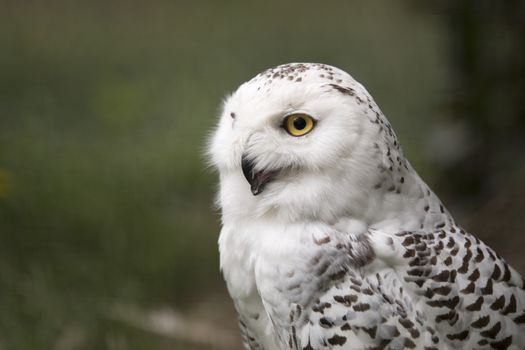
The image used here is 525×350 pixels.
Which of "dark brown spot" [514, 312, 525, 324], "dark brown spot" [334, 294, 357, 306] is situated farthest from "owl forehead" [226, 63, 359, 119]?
"dark brown spot" [514, 312, 525, 324]

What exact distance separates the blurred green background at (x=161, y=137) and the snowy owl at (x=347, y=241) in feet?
3.78

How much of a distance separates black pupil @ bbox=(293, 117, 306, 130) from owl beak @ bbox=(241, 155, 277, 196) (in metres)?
0.12

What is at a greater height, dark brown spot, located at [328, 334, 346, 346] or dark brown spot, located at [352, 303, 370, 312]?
dark brown spot, located at [352, 303, 370, 312]

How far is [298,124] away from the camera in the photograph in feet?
4.83

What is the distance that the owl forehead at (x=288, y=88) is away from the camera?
57.3 inches

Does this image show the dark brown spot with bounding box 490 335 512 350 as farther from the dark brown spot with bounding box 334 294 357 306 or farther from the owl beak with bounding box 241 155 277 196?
the owl beak with bounding box 241 155 277 196

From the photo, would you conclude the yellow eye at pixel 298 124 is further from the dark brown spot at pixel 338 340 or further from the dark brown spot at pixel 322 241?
the dark brown spot at pixel 338 340

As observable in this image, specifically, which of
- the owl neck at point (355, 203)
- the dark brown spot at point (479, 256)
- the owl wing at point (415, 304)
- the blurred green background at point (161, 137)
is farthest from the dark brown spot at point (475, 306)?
the blurred green background at point (161, 137)

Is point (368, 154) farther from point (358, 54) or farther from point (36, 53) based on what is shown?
point (358, 54)

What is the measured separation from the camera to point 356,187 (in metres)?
1.49

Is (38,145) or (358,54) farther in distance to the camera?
(358,54)

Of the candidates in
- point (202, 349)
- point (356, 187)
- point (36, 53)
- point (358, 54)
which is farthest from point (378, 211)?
point (358, 54)

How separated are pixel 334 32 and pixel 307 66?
463 cm

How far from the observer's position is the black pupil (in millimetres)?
1466
